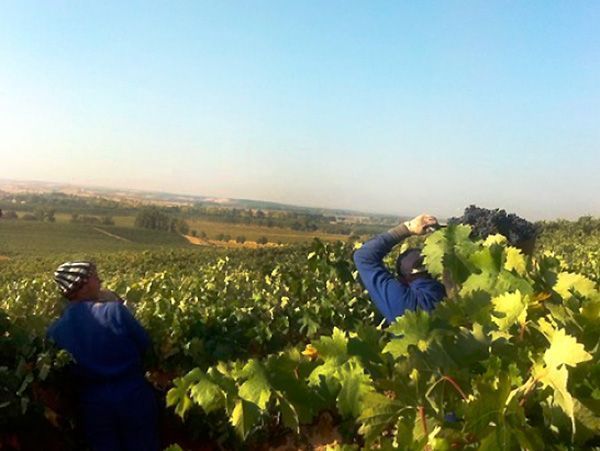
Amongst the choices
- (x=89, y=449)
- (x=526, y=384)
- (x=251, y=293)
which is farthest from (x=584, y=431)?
(x=251, y=293)

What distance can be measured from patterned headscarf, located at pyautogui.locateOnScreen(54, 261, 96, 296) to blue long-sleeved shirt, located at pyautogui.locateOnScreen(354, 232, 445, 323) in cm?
146

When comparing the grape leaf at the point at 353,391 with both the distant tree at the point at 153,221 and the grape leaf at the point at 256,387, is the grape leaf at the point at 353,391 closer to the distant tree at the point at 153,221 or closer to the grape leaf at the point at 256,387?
the grape leaf at the point at 256,387

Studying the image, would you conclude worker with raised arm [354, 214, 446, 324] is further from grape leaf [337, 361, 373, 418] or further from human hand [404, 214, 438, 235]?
grape leaf [337, 361, 373, 418]

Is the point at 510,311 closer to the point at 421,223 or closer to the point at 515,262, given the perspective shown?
the point at 515,262

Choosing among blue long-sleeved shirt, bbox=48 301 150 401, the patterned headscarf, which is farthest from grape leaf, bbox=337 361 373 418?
the patterned headscarf

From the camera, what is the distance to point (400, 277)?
10.0 ft

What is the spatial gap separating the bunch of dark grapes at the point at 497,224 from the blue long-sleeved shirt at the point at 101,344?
1.79m

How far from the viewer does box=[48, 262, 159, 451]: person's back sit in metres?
3.53

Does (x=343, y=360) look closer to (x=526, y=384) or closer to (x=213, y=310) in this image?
(x=526, y=384)

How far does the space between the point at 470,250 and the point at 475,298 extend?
53cm

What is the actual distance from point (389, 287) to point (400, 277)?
0.48 feet

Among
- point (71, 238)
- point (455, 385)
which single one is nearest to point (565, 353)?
point (455, 385)

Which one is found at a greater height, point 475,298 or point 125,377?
point 475,298

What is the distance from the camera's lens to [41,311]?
5969 millimetres
